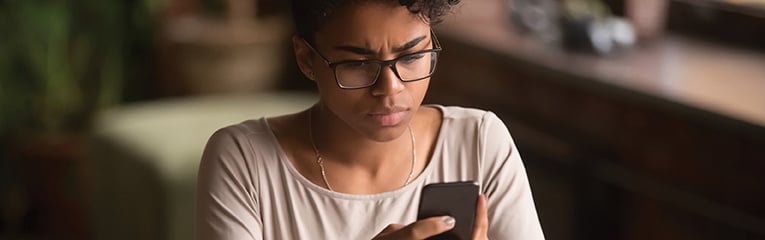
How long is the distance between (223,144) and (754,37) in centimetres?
172

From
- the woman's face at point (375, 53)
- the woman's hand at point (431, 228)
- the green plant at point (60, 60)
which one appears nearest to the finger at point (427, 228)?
the woman's hand at point (431, 228)

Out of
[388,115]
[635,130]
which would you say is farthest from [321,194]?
[635,130]

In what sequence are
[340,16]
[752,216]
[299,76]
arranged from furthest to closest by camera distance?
1. [299,76]
2. [752,216]
3. [340,16]

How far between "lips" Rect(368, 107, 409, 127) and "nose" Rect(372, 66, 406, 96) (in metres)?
0.02

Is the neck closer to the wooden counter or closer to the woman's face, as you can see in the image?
the woman's face

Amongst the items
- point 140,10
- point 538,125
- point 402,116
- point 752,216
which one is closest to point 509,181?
point 402,116

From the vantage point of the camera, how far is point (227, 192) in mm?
1118

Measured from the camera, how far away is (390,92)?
1.02 metres

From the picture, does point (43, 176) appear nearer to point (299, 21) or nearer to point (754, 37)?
point (754, 37)

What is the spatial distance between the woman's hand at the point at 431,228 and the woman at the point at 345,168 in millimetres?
13

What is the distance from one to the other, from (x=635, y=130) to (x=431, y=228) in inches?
54.2

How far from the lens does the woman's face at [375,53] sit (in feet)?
3.30

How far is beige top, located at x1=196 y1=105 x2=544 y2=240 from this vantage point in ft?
3.66

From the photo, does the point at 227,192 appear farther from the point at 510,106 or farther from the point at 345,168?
the point at 510,106
